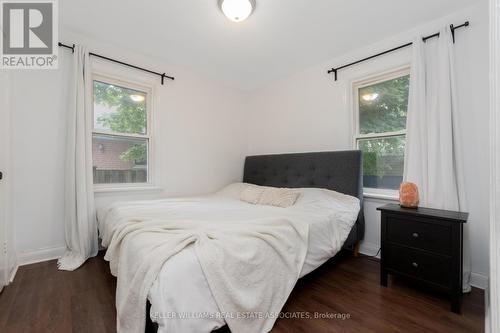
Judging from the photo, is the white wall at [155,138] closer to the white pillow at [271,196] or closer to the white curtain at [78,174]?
the white curtain at [78,174]

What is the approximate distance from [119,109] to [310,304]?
9.57 ft

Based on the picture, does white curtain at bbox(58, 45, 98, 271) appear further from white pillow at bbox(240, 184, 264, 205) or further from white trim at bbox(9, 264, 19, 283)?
white pillow at bbox(240, 184, 264, 205)

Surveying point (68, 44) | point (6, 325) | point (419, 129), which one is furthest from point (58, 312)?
point (419, 129)

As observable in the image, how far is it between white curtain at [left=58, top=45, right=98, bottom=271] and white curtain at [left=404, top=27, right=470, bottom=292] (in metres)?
3.23

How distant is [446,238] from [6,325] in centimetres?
294

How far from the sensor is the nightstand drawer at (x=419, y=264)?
1.53 m

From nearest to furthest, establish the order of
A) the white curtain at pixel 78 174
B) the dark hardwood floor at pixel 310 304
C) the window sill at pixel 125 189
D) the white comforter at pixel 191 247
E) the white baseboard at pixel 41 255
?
the white comforter at pixel 191 247, the dark hardwood floor at pixel 310 304, the white baseboard at pixel 41 255, the white curtain at pixel 78 174, the window sill at pixel 125 189

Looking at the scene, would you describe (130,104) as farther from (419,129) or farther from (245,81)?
(419,129)

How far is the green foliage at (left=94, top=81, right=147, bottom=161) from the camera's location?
2576 millimetres

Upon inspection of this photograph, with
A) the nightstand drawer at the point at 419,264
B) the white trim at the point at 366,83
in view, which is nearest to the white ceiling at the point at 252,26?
the white trim at the point at 366,83

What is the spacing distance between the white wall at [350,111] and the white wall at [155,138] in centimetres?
65

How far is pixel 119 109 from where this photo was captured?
2.69m

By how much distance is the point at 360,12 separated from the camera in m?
1.96

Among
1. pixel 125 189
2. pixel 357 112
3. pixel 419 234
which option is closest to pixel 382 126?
pixel 357 112
